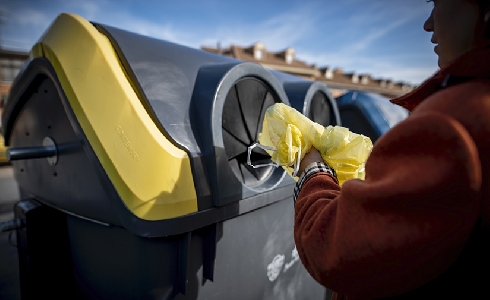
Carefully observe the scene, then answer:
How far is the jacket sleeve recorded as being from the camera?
476 mm

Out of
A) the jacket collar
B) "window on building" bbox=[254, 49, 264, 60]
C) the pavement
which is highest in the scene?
"window on building" bbox=[254, 49, 264, 60]

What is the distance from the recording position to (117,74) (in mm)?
1118

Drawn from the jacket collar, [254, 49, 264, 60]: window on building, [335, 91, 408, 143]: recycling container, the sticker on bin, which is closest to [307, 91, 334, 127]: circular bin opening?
[335, 91, 408, 143]: recycling container

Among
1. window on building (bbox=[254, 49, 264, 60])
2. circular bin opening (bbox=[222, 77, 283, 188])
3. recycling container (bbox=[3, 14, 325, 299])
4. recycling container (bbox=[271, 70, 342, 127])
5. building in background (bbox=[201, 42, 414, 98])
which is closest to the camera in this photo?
recycling container (bbox=[3, 14, 325, 299])

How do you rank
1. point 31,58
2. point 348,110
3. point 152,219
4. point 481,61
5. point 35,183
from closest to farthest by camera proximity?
point 481,61
point 152,219
point 31,58
point 35,183
point 348,110

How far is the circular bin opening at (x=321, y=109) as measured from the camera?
210 centimetres

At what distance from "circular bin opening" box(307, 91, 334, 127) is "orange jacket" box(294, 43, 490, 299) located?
58.9 inches

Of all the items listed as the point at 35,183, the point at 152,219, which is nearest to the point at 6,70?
the point at 35,183

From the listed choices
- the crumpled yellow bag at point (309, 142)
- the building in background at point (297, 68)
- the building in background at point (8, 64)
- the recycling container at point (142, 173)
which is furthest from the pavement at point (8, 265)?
the building in background at point (8, 64)

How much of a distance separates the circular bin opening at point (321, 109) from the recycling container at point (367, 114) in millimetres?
693

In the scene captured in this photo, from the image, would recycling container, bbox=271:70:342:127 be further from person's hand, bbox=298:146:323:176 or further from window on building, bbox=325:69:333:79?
window on building, bbox=325:69:333:79

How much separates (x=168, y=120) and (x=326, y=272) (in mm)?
838

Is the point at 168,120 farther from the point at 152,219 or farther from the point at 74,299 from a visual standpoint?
the point at 74,299

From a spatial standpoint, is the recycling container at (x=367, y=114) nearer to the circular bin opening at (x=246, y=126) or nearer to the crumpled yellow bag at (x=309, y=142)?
the circular bin opening at (x=246, y=126)
